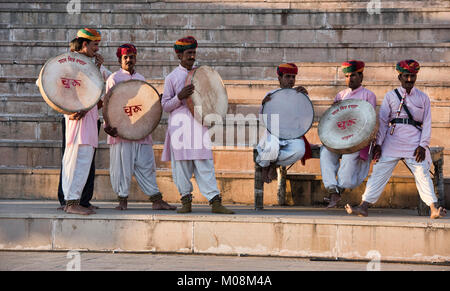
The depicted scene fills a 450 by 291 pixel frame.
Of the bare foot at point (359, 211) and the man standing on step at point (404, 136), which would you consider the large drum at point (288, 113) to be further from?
the bare foot at point (359, 211)

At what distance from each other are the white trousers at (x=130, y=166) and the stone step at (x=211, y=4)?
5546 millimetres

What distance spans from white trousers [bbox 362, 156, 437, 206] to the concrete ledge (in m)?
0.40

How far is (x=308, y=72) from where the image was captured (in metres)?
10.8

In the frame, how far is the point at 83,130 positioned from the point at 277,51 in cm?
501

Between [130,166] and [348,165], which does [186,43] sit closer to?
[130,166]

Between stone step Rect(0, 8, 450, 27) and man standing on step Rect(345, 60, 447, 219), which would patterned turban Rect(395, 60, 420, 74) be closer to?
man standing on step Rect(345, 60, 447, 219)

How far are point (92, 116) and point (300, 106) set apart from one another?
7.18 feet

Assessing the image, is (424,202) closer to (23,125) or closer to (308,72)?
(308,72)

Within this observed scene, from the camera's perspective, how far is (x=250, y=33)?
39.3ft

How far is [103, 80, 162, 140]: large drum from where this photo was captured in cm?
749

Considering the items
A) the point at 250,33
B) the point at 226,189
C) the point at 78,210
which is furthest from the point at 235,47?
the point at 78,210

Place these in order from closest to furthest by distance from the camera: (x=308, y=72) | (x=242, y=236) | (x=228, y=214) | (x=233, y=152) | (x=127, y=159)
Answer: (x=242, y=236), (x=228, y=214), (x=127, y=159), (x=233, y=152), (x=308, y=72)

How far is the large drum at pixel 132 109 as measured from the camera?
24.6 feet
